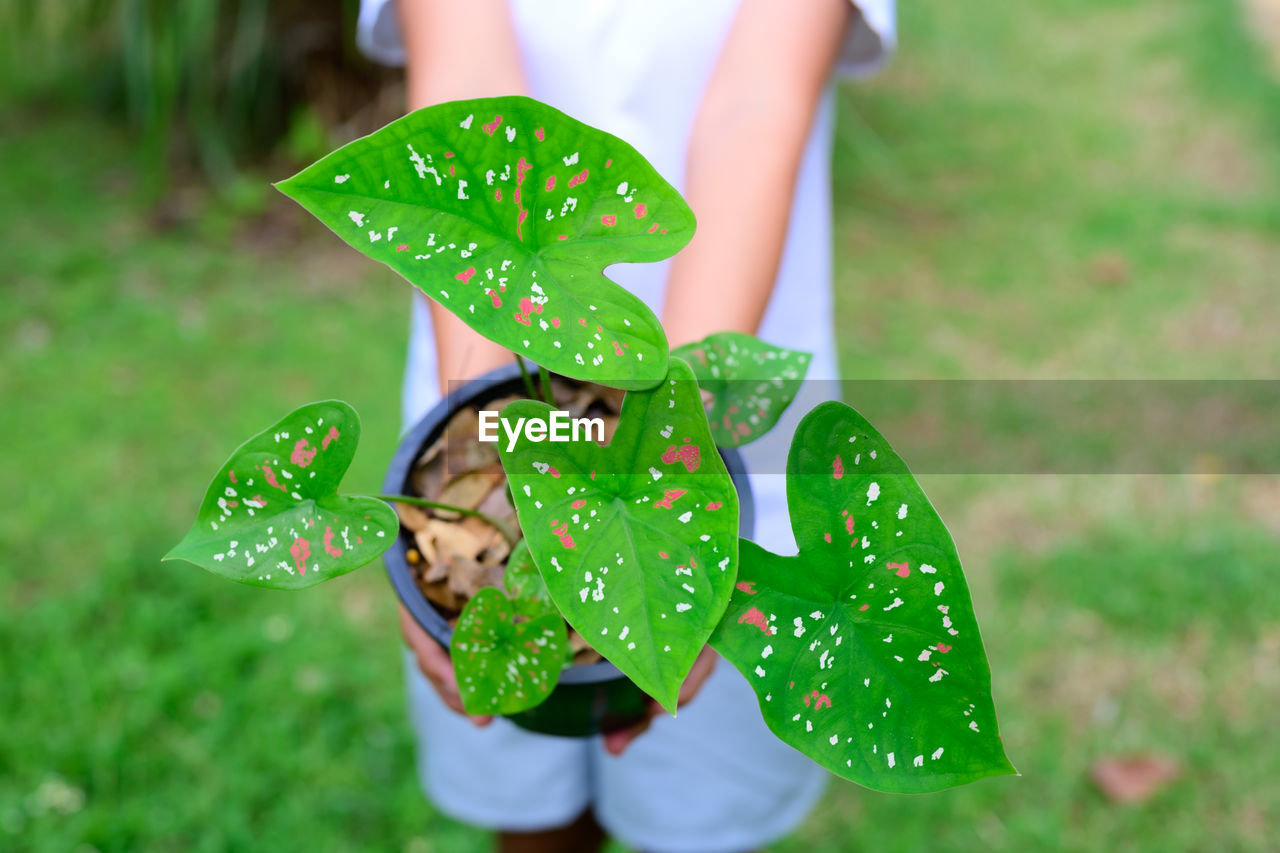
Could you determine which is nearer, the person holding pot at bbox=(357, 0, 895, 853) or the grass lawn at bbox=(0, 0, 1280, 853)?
the person holding pot at bbox=(357, 0, 895, 853)

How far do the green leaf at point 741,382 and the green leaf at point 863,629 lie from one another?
0.13 metres

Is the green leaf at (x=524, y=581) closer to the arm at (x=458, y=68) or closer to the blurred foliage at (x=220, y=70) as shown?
the arm at (x=458, y=68)

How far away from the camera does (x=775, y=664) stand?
1.60ft

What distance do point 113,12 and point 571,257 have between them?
2683mm

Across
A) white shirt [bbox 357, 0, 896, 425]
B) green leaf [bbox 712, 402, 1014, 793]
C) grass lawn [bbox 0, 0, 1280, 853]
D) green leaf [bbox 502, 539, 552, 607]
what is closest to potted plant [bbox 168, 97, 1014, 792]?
green leaf [bbox 712, 402, 1014, 793]

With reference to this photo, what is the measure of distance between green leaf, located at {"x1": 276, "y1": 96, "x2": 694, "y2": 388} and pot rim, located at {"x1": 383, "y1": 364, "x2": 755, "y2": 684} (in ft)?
0.43

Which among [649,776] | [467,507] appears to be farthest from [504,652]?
[649,776]

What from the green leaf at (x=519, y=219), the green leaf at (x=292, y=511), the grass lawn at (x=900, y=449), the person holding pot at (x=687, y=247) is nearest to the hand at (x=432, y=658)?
the person holding pot at (x=687, y=247)

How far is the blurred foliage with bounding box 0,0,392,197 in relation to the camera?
2314mm

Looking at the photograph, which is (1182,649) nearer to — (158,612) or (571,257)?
(571,257)

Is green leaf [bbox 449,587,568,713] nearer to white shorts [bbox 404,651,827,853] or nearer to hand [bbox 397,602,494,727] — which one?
hand [bbox 397,602,494,727]

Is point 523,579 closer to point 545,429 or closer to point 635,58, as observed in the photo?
point 545,429

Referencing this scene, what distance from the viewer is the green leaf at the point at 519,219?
1.47 ft

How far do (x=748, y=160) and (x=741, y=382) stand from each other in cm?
21
